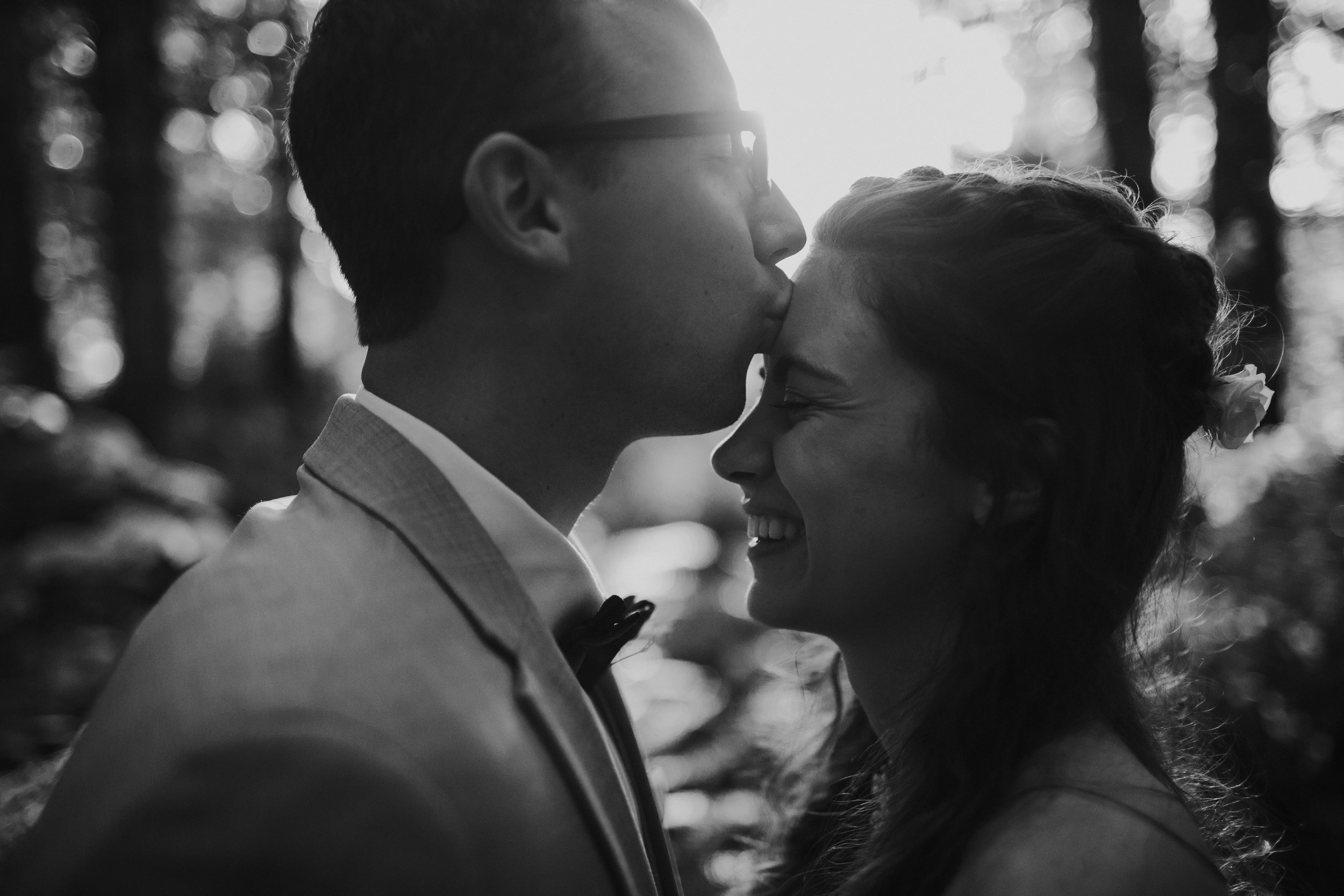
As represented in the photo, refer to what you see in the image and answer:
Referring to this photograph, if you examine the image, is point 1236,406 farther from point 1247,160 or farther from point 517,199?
point 1247,160

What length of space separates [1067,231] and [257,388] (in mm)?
21538

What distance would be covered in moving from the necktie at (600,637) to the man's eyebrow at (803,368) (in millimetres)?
810

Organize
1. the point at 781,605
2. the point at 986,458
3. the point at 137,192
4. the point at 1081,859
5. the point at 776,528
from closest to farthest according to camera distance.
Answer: the point at 1081,859, the point at 986,458, the point at 781,605, the point at 776,528, the point at 137,192

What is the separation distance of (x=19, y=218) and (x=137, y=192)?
61.4 inches

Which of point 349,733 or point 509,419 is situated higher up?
point 509,419

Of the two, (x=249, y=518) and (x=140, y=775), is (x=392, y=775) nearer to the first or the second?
(x=140, y=775)

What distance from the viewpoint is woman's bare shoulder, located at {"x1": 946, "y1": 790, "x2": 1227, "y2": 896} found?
2.00 meters

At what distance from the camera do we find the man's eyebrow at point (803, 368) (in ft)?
8.78

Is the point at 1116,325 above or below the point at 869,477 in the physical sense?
above

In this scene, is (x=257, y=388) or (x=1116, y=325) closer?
(x=1116, y=325)

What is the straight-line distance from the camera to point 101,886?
1484 mm

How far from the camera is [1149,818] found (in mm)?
2117

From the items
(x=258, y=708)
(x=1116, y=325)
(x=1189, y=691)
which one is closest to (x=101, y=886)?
(x=258, y=708)

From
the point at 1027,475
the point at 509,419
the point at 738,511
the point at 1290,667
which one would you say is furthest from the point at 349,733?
the point at 738,511
